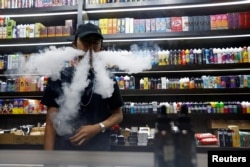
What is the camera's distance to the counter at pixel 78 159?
39.5 inches

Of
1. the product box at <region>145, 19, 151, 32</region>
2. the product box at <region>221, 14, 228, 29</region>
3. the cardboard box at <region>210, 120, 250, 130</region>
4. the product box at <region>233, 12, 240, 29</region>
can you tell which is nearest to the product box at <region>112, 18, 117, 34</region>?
the product box at <region>145, 19, 151, 32</region>

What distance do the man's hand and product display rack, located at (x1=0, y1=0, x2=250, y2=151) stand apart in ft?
5.32

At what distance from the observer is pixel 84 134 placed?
4.43 ft

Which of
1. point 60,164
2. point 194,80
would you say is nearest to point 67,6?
point 194,80

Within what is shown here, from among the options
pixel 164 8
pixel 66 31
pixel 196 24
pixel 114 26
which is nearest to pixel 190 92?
pixel 196 24

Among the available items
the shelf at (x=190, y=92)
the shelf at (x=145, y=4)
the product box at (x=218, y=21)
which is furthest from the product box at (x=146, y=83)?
the product box at (x=218, y=21)

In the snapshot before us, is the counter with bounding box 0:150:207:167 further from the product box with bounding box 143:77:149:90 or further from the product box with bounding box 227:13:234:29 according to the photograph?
the product box with bounding box 227:13:234:29

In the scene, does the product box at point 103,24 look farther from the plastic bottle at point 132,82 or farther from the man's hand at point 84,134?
the man's hand at point 84,134

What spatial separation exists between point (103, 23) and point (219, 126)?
5.91 feet

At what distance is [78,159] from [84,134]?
271 millimetres

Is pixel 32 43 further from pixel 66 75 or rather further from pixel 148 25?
pixel 66 75

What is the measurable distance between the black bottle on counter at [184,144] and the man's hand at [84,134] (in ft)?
2.28

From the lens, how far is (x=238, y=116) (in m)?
2.84

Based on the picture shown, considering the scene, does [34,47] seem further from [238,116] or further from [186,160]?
[186,160]
